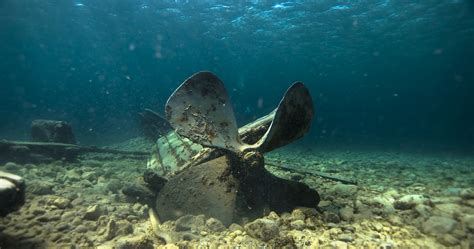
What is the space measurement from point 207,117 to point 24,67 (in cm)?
7922

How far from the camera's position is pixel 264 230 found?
3.36 meters

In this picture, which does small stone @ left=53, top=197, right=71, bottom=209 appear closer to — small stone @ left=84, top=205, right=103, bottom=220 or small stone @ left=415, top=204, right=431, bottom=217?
small stone @ left=84, top=205, right=103, bottom=220

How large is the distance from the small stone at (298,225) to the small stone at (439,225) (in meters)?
1.44

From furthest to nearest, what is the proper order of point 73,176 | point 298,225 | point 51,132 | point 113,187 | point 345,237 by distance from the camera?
point 51,132 → point 73,176 → point 113,187 → point 298,225 → point 345,237

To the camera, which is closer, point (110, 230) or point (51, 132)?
point (110, 230)

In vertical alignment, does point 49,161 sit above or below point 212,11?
below

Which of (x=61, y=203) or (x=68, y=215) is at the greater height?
(x=61, y=203)

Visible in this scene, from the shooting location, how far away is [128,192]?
516 cm

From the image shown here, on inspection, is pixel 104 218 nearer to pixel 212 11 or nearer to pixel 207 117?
pixel 207 117

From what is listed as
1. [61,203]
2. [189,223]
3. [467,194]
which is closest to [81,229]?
[61,203]

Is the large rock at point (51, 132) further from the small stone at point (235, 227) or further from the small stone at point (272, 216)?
the small stone at point (272, 216)

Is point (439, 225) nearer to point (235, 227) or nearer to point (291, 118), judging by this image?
point (291, 118)

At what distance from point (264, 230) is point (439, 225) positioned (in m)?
2.11

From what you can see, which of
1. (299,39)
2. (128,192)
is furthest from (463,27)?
(128,192)
